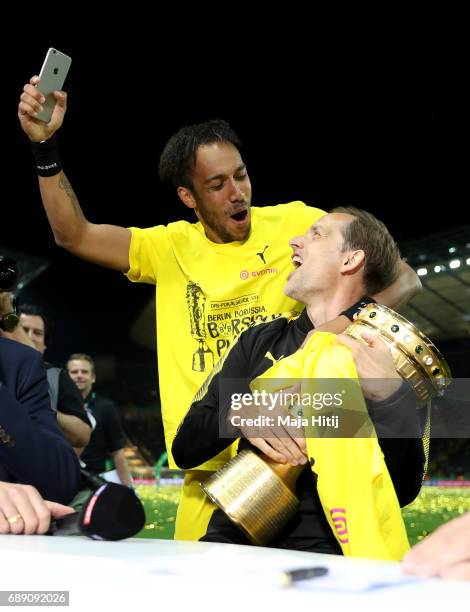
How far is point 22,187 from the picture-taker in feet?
29.3

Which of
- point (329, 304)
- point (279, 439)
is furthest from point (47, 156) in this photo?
point (279, 439)

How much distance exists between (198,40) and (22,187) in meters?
3.37

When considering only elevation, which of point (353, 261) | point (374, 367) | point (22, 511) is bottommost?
point (22, 511)

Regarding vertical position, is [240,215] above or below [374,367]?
above

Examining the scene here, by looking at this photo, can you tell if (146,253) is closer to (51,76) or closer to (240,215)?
(240,215)

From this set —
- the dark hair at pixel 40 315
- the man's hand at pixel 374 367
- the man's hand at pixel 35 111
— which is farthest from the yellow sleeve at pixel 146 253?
the dark hair at pixel 40 315

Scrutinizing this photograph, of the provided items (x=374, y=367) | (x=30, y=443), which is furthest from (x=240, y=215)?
(x=30, y=443)

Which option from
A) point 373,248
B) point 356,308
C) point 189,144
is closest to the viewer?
point 356,308

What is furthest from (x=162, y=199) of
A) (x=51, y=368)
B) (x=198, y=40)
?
(x=51, y=368)

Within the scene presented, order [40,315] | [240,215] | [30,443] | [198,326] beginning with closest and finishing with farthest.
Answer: [30,443] < [198,326] < [240,215] < [40,315]

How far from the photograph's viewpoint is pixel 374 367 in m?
1.40

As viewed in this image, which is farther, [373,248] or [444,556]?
[373,248]

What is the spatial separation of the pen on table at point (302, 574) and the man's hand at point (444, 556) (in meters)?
0.07

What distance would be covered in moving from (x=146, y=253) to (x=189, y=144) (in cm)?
42
